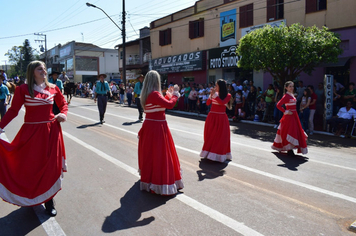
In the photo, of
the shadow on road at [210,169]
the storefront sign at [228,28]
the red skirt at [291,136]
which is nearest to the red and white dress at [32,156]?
the shadow on road at [210,169]

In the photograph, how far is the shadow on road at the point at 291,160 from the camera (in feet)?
21.7

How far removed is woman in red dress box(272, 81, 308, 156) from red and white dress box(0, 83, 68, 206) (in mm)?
5563

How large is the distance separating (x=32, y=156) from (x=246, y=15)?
19198 millimetres

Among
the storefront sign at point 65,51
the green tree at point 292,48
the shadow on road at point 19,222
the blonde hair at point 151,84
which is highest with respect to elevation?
the storefront sign at point 65,51

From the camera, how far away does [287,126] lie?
7.62m

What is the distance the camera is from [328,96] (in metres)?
12.5

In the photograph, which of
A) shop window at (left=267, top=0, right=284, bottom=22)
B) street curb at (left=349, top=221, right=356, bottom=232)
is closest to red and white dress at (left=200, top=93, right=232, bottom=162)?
street curb at (left=349, top=221, right=356, bottom=232)

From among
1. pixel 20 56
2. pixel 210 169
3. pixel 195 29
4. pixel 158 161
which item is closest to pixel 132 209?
pixel 158 161

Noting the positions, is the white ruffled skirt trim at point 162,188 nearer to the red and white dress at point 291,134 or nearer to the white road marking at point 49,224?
the white road marking at point 49,224

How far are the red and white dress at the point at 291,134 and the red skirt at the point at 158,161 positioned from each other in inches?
151

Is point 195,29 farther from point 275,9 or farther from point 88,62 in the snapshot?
point 88,62

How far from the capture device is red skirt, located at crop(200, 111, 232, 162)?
6.67 metres

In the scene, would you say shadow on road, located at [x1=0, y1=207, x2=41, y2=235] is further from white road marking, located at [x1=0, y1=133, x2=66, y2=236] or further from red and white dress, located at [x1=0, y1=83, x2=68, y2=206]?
red and white dress, located at [x1=0, y1=83, x2=68, y2=206]

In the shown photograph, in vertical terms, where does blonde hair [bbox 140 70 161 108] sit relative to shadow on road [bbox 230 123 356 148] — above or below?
above
